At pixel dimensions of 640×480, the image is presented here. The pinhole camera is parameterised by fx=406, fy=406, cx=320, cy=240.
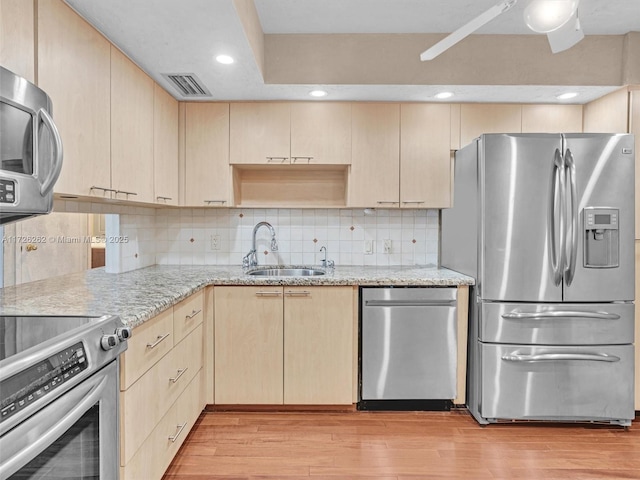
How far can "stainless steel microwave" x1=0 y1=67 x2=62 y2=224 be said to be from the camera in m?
1.02

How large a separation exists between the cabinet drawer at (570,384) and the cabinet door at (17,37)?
107 inches

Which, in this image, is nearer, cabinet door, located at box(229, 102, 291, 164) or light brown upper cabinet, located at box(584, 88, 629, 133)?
light brown upper cabinet, located at box(584, 88, 629, 133)

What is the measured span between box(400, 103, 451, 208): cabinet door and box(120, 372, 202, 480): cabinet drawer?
6.29 ft

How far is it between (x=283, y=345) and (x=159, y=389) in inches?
A: 37.7

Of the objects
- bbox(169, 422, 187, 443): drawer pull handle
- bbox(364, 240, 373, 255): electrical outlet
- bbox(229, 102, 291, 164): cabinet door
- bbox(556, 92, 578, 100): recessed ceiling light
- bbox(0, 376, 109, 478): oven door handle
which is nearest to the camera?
bbox(0, 376, 109, 478): oven door handle

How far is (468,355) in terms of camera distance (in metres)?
2.66

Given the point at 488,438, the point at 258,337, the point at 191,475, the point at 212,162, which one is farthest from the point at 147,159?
the point at 488,438

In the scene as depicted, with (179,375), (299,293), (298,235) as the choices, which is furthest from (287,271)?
(179,375)

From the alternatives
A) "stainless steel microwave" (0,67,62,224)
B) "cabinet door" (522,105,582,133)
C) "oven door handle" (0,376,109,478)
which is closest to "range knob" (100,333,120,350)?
"oven door handle" (0,376,109,478)

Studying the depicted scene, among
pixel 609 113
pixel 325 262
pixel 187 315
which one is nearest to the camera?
pixel 187 315

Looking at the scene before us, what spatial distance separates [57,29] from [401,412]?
9.03 ft

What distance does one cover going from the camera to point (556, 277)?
7.92 feet

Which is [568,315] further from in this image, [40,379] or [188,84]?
[188,84]

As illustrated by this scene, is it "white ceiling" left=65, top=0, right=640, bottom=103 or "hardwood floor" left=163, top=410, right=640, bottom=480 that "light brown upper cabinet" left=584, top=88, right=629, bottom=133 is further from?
"hardwood floor" left=163, top=410, right=640, bottom=480
